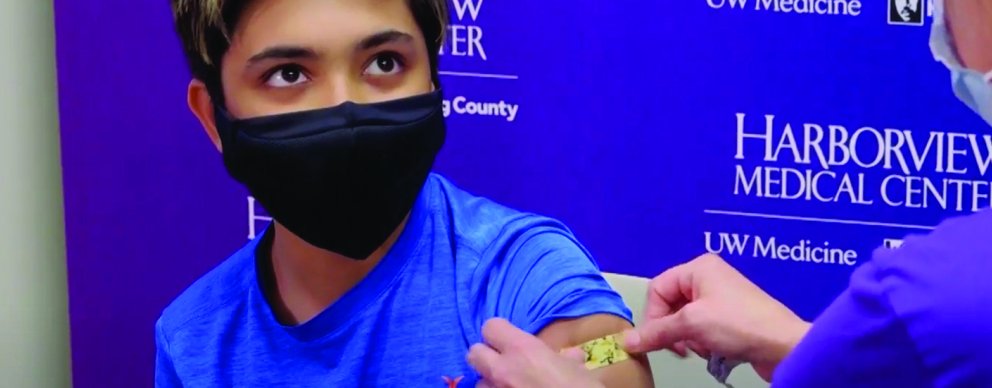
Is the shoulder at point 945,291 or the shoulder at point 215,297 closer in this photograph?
the shoulder at point 945,291

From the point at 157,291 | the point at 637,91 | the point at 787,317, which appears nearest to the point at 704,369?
the point at 637,91

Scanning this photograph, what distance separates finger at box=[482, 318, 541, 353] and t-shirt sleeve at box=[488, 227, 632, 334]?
60 mm

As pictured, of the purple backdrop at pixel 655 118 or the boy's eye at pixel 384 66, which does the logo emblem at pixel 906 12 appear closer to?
the purple backdrop at pixel 655 118

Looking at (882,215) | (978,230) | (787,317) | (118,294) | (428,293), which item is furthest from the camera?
(118,294)

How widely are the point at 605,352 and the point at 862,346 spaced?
63 cm

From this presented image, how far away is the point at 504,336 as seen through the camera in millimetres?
1551

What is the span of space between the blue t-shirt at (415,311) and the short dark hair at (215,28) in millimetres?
197

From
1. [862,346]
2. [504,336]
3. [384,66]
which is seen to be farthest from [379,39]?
[862,346]

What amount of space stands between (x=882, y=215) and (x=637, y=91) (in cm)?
37

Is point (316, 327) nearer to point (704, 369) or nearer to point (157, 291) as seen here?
point (704, 369)

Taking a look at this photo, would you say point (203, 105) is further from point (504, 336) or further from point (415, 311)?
point (504, 336)

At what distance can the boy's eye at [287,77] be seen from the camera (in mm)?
1697

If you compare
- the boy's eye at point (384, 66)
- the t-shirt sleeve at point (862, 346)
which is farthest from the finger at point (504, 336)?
the t-shirt sleeve at point (862, 346)

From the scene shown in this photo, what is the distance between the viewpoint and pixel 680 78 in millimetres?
2020
